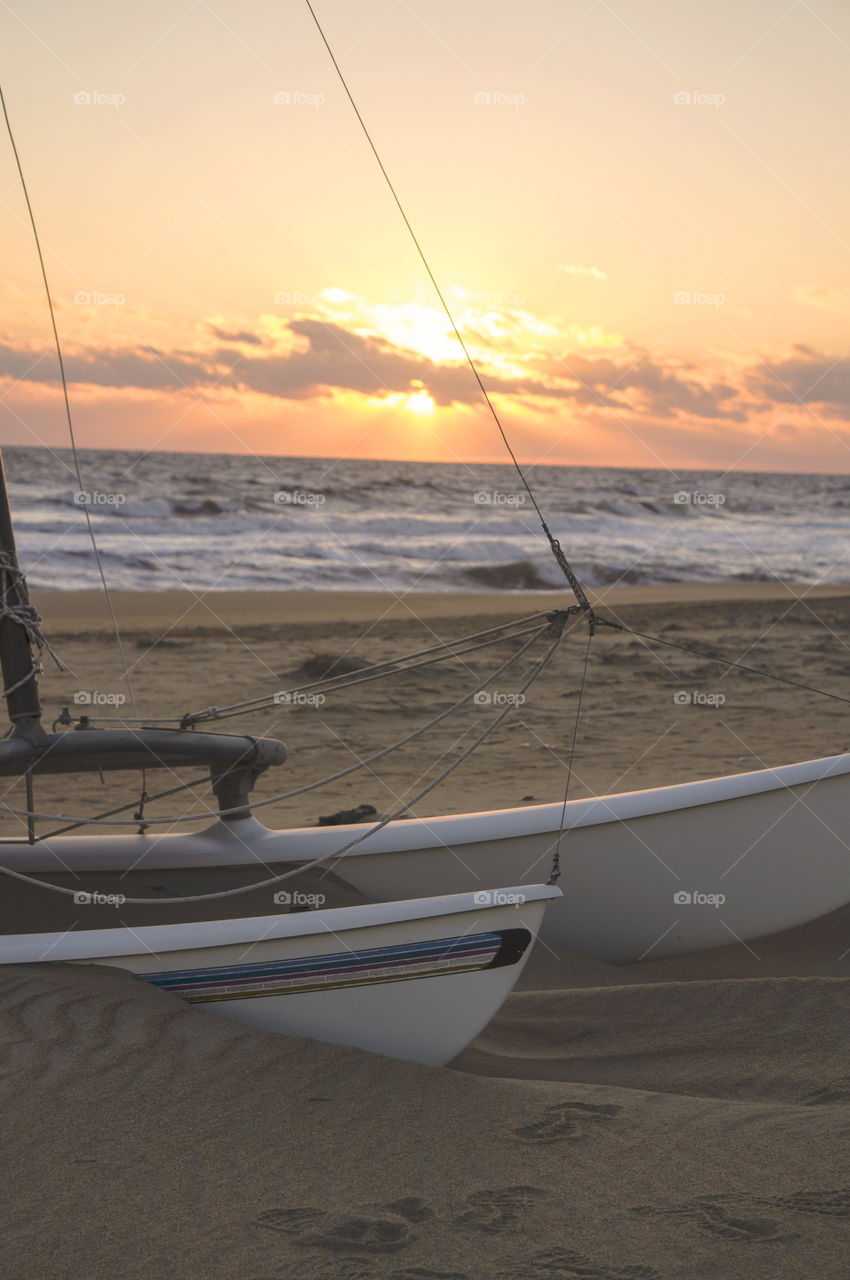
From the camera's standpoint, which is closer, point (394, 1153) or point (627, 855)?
point (394, 1153)

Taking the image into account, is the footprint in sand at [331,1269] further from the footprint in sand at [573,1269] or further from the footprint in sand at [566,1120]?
the footprint in sand at [566,1120]

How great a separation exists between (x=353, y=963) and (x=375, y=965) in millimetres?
71

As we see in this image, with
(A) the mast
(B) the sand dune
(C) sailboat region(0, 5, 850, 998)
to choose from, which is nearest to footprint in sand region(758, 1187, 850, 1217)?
(B) the sand dune

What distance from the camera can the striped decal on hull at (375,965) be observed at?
349 cm

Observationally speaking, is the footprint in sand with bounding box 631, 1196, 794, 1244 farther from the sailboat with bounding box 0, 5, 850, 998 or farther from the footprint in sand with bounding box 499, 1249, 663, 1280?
the sailboat with bounding box 0, 5, 850, 998

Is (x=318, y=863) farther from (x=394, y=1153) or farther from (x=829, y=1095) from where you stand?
(x=829, y=1095)

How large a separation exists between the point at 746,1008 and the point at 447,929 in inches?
57.5

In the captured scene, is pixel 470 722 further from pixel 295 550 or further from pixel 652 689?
pixel 295 550

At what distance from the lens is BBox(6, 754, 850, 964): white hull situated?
4906mm

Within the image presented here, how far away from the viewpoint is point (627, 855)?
16.1ft

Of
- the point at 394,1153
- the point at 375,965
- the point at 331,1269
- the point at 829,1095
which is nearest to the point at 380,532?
the point at 375,965

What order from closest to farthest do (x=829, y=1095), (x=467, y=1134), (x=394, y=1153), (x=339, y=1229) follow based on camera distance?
(x=339, y=1229), (x=394, y=1153), (x=467, y=1134), (x=829, y=1095)

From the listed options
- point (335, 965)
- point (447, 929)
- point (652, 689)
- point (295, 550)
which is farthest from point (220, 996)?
point (295, 550)

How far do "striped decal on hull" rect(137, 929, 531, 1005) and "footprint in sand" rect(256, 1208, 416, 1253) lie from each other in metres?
0.88
